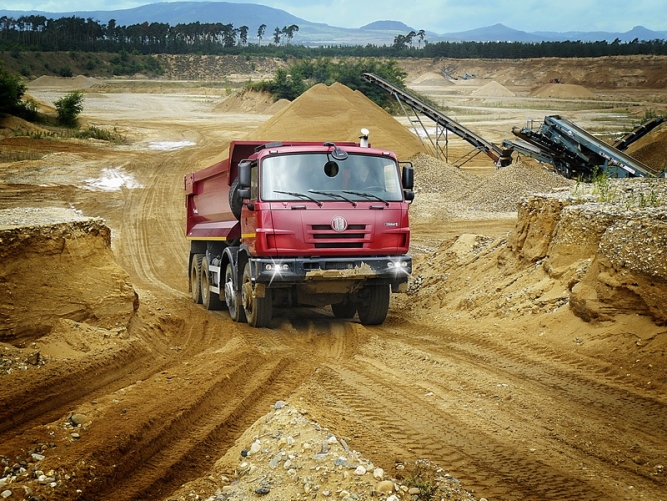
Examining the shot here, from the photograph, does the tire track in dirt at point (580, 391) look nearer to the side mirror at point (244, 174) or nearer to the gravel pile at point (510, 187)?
the side mirror at point (244, 174)

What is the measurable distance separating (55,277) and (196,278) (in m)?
6.50

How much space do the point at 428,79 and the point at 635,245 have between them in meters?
113

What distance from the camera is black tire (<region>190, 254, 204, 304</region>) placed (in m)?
16.0

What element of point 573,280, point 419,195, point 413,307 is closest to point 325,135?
point 419,195

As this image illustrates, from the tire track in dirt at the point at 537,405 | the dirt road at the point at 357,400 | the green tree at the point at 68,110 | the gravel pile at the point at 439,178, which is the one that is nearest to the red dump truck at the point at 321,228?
the dirt road at the point at 357,400

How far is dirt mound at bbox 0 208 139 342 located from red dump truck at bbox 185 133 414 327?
2.04 metres

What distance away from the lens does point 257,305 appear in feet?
40.1

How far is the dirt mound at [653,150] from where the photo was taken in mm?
29438

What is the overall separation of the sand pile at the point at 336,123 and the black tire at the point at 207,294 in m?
15.9

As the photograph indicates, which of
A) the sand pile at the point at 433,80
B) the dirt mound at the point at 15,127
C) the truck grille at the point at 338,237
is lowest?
the dirt mound at the point at 15,127

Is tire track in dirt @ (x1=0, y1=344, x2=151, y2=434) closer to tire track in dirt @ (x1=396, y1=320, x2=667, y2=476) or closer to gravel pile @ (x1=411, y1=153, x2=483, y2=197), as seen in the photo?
tire track in dirt @ (x1=396, y1=320, x2=667, y2=476)

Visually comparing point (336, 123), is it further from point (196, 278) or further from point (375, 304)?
point (375, 304)

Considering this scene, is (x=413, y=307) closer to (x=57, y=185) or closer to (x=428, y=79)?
(x=57, y=185)

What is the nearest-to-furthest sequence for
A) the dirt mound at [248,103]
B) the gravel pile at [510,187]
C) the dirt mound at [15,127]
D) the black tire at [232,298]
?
the black tire at [232,298]
the gravel pile at [510,187]
the dirt mound at [15,127]
the dirt mound at [248,103]
